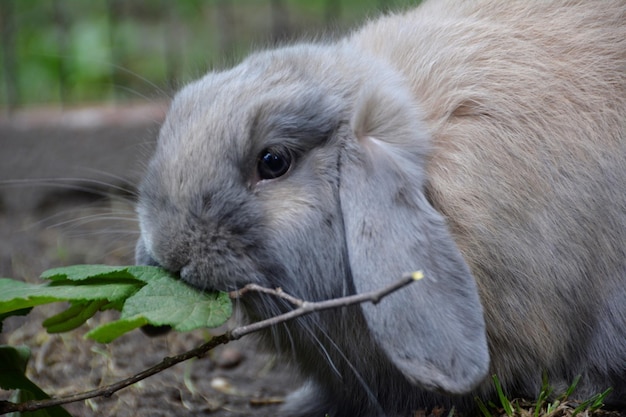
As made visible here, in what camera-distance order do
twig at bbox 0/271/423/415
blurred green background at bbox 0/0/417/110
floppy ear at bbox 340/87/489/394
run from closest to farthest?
twig at bbox 0/271/423/415 → floppy ear at bbox 340/87/489/394 → blurred green background at bbox 0/0/417/110

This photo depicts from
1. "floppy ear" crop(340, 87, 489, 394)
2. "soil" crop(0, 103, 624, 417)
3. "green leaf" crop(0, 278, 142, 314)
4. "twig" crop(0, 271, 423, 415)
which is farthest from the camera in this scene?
"soil" crop(0, 103, 624, 417)

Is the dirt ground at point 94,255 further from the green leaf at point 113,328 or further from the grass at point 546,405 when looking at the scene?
the grass at point 546,405

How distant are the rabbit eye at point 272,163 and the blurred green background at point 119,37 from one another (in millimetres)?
2981

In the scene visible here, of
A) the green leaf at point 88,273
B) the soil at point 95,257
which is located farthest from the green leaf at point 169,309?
the soil at point 95,257

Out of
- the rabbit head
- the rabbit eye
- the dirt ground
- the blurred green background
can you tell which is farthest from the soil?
the rabbit eye

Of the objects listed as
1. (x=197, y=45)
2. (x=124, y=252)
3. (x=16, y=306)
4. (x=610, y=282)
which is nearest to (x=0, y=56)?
(x=197, y=45)

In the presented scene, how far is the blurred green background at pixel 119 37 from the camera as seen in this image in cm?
593

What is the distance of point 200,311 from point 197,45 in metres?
4.11

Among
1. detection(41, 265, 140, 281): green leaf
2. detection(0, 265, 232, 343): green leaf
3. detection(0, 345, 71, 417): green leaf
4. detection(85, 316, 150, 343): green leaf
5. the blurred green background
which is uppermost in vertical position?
the blurred green background

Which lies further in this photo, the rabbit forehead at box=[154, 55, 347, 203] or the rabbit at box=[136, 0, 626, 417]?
the rabbit forehead at box=[154, 55, 347, 203]

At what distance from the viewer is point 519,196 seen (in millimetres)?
2807

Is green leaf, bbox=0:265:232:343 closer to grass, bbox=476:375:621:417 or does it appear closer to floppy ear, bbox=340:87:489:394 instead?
floppy ear, bbox=340:87:489:394

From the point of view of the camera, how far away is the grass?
278cm

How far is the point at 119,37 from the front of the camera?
6.55m
